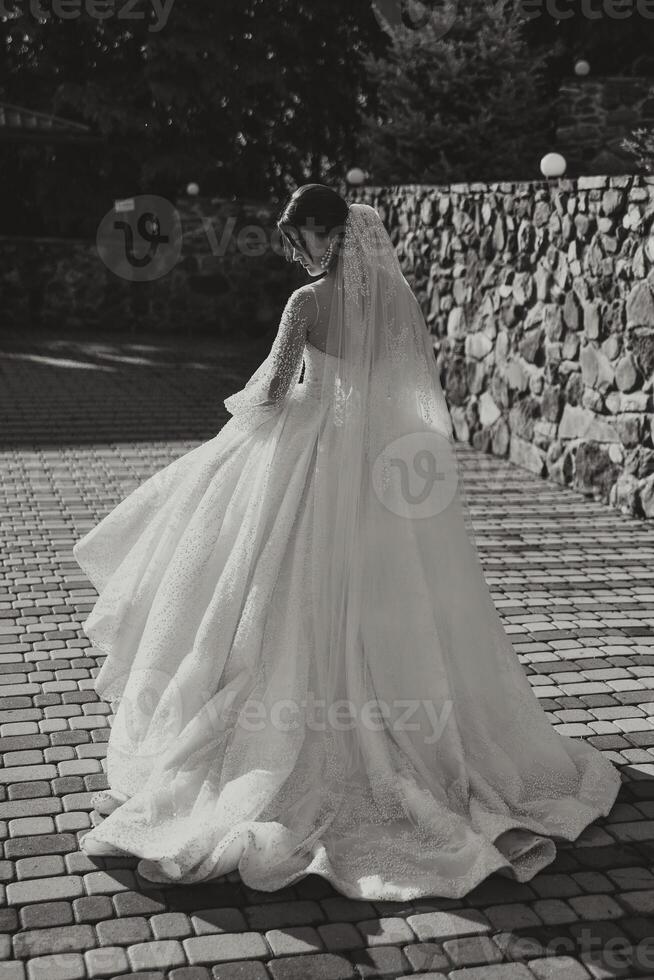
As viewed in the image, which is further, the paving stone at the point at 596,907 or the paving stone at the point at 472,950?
→ the paving stone at the point at 596,907

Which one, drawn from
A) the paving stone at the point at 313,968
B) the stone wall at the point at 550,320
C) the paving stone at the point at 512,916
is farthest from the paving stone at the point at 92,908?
the stone wall at the point at 550,320

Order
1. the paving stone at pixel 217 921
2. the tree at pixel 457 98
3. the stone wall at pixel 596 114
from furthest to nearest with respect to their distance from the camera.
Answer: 1. the stone wall at pixel 596 114
2. the tree at pixel 457 98
3. the paving stone at pixel 217 921

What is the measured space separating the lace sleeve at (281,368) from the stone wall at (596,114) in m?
13.8

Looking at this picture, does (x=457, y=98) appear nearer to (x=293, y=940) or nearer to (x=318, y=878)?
(x=318, y=878)

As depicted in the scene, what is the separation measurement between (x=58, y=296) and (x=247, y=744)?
610 inches

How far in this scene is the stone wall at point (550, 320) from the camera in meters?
7.48

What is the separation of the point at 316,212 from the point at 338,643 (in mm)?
1337

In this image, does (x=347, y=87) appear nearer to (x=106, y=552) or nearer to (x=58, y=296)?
(x=58, y=296)

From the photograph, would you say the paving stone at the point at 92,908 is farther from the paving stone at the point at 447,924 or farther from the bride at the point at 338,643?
the paving stone at the point at 447,924

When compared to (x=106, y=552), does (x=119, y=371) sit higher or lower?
lower

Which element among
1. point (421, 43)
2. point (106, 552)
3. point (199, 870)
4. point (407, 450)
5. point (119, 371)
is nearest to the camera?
point (199, 870)

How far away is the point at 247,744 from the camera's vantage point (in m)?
3.50

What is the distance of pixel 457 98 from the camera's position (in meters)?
15.0

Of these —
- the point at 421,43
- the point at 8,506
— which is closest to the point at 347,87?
the point at 421,43
